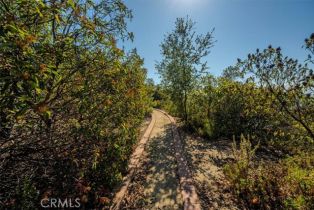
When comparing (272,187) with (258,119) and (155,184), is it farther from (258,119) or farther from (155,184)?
(258,119)

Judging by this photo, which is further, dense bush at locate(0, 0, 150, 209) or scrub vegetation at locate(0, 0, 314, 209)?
dense bush at locate(0, 0, 150, 209)

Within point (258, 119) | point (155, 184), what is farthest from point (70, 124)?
point (258, 119)

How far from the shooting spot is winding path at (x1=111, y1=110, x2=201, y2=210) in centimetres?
382

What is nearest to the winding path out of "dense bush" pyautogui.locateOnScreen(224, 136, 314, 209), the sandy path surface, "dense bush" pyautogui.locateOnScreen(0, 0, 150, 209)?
the sandy path surface

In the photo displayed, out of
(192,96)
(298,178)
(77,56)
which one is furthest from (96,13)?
(192,96)

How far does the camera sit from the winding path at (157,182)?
3824 millimetres

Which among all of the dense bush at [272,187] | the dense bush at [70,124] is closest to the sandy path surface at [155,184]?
the dense bush at [70,124]

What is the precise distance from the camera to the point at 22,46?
1.39 metres

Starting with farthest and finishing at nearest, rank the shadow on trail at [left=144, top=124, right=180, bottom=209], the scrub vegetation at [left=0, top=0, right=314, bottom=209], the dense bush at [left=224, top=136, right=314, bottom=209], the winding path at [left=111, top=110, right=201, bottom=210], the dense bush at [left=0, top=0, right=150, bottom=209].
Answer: the shadow on trail at [left=144, top=124, right=180, bottom=209] → the winding path at [left=111, top=110, right=201, bottom=210] → the dense bush at [left=224, top=136, right=314, bottom=209] → the dense bush at [left=0, top=0, right=150, bottom=209] → the scrub vegetation at [left=0, top=0, right=314, bottom=209]

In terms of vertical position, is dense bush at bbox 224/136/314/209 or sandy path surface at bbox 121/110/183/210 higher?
dense bush at bbox 224/136/314/209

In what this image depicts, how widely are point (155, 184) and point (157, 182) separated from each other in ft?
0.39

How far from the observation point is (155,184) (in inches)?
183

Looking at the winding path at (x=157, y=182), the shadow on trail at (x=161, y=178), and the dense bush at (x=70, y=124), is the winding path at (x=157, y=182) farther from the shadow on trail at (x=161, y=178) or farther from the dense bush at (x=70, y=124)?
the dense bush at (x=70, y=124)

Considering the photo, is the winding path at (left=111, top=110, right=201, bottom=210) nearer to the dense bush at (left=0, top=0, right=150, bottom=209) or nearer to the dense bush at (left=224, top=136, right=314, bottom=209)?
the dense bush at (left=0, top=0, right=150, bottom=209)
